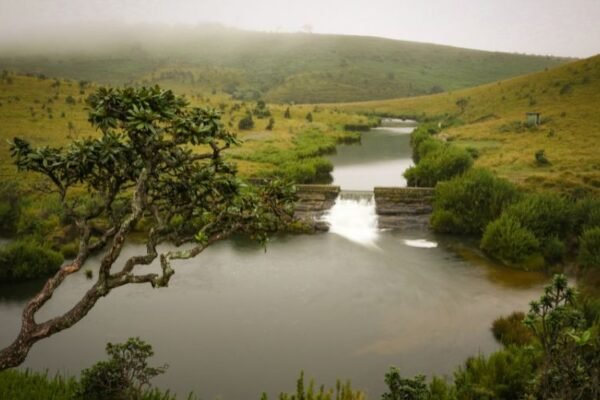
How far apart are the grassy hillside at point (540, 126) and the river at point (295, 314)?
13.8 metres

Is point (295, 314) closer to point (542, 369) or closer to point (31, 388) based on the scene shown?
point (31, 388)

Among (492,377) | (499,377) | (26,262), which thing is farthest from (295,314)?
(26,262)

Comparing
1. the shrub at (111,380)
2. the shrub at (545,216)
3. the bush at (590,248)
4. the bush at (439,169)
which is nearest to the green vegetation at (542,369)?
the shrub at (111,380)

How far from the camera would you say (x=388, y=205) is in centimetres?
3098

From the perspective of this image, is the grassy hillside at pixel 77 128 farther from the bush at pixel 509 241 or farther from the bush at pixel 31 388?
the bush at pixel 31 388

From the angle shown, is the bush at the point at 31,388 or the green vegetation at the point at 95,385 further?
the green vegetation at the point at 95,385

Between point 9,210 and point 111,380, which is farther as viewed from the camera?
→ point 9,210

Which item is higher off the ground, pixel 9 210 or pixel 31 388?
pixel 9 210

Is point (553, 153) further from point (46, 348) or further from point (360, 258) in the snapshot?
point (46, 348)

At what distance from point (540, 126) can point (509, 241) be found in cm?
3858

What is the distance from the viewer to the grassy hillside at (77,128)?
40500 millimetres

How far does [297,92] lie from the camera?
16525cm

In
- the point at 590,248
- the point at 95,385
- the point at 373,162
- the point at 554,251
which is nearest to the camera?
the point at 95,385

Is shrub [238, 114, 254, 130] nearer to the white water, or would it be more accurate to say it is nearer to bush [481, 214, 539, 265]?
the white water
